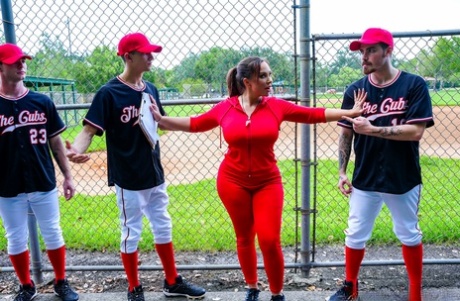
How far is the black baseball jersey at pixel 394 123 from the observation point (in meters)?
2.99

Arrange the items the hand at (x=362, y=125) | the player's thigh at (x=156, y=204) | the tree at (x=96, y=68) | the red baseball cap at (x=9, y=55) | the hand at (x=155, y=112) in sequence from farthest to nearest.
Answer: the tree at (x=96, y=68)
the player's thigh at (x=156, y=204)
the hand at (x=155, y=112)
the red baseball cap at (x=9, y=55)
the hand at (x=362, y=125)

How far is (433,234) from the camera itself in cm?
487

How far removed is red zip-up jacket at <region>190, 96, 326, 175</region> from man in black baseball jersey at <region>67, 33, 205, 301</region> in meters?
0.60

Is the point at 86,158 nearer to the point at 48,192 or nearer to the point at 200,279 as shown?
the point at 48,192

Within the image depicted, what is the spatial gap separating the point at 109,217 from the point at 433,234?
392 centimetres

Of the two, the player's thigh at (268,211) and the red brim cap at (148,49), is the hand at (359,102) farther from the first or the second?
the red brim cap at (148,49)

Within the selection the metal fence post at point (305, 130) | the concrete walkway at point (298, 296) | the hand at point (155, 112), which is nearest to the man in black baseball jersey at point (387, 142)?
the concrete walkway at point (298, 296)

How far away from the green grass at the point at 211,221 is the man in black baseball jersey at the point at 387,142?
168 centimetres

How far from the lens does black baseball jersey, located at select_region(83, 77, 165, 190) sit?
3205 millimetres

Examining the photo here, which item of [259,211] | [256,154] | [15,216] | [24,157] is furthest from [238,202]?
[15,216]

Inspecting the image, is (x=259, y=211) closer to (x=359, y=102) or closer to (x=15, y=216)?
(x=359, y=102)

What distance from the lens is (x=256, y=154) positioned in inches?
125

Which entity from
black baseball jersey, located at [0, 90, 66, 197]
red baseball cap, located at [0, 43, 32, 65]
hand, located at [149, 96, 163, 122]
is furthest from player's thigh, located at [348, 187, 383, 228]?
red baseball cap, located at [0, 43, 32, 65]

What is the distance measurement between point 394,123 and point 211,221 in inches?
123
